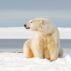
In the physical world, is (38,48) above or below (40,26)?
below

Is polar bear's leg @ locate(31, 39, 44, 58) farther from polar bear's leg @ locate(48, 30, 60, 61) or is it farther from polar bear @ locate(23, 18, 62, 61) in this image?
polar bear's leg @ locate(48, 30, 60, 61)

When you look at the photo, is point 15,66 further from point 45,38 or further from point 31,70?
point 45,38

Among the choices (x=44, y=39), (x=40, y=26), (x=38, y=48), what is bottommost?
(x=38, y=48)

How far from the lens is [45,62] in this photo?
148 inches

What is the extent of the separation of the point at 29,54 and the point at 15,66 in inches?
30.7

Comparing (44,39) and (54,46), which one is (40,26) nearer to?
(44,39)

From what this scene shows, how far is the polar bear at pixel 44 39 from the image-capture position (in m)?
3.85

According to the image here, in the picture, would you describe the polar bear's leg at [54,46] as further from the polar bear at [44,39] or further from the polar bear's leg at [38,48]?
the polar bear's leg at [38,48]

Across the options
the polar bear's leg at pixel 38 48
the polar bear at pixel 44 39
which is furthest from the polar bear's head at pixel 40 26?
the polar bear's leg at pixel 38 48

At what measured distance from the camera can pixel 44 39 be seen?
3.94 meters

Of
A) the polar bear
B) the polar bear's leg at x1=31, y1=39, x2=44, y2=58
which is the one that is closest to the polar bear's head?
the polar bear

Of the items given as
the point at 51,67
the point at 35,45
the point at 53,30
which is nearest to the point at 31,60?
the point at 35,45

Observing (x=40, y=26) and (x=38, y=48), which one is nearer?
(x=40, y=26)

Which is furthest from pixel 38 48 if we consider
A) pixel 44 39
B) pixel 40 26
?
pixel 40 26
